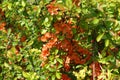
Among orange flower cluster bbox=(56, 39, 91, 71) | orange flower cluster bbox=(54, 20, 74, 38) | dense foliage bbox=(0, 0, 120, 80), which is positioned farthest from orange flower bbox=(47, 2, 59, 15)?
orange flower cluster bbox=(56, 39, 91, 71)

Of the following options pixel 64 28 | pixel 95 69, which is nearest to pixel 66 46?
pixel 64 28

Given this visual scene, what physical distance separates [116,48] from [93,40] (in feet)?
0.84

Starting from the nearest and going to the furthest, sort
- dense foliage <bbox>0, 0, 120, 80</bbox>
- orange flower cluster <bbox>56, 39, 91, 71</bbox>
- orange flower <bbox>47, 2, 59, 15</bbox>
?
dense foliage <bbox>0, 0, 120, 80</bbox> → orange flower <bbox>47, 2, 59, 15</bbox> → orange flower cluster <bbox>56, 39, 91, 71</bbox>

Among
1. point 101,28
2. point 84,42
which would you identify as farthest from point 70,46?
point 101,28

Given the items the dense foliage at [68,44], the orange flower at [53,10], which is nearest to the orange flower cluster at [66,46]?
the dense foliage at [68,44]

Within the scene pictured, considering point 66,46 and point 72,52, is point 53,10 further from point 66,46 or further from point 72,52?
point 72,52

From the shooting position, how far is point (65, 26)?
8.37 ft

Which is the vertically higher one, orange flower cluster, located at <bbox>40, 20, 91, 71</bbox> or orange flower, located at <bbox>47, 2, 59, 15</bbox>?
orange flower, located at <bbox>47, 2, 59, 15</bbox>

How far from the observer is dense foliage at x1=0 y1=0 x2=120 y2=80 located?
224cm

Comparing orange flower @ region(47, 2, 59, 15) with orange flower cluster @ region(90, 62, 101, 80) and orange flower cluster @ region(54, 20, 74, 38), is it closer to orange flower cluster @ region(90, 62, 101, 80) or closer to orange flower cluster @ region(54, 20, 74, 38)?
orange flower cluster @ region(54, 20, 74, 38)

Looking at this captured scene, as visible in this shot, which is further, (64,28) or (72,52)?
(72,52)

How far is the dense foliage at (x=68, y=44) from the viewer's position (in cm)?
224

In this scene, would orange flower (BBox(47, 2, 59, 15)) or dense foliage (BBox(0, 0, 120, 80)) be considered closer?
dense foliage (BBox(0, 0, 120, 80))

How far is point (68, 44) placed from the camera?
2625 millimetres
